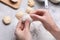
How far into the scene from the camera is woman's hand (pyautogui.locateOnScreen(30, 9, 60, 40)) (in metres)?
0.71

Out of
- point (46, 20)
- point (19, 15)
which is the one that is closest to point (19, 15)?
point (19, 15)

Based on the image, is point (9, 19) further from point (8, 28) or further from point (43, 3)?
point (43, 3)

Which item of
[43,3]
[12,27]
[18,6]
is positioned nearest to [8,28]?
[12,27]

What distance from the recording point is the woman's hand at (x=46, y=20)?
0.71 m

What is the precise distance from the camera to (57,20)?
86 cm

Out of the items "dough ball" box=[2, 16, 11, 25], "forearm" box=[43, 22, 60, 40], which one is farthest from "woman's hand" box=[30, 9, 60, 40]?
"dough ball" box=[2, 16, 11, 25]

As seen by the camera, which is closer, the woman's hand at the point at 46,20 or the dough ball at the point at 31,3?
the woman's hand at the point at 46,20

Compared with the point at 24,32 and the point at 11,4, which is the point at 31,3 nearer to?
the point at 11,4

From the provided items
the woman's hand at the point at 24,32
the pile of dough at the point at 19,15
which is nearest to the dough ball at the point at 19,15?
the pile of dough at the point at 19,15

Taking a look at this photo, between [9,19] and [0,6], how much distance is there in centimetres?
8

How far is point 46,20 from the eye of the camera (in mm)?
718

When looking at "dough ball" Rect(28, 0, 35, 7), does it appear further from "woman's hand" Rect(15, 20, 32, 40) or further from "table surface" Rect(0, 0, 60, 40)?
"woman's hand" Rect(15, 20, 32, 40)

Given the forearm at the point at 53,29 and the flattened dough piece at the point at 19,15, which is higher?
the flattened dough piece at the point at 19,15

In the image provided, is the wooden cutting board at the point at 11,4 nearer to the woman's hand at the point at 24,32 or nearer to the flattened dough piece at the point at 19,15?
the flattened dough piece at the point at 19,15
